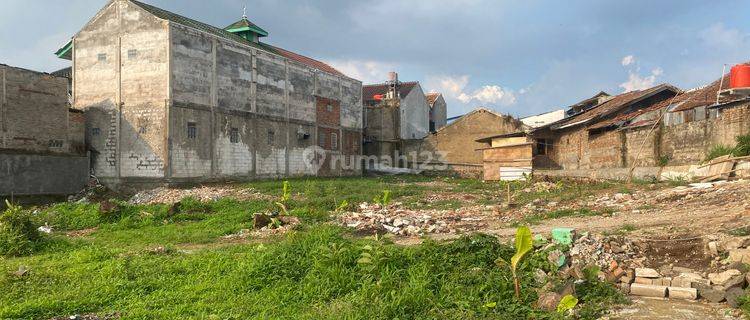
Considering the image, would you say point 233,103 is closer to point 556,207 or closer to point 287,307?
point 556,207

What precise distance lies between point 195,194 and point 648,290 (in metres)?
15.6

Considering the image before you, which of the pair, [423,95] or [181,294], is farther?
[423,95]

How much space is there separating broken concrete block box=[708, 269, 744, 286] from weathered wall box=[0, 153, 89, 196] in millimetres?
19547

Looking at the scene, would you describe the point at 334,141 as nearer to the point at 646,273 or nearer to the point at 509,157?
the point at 509,157

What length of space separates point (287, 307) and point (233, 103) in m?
17.8

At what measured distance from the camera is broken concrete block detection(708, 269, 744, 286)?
5.85 metres

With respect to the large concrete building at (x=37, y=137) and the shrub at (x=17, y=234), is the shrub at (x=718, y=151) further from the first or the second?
the large concrete building at (x=37, y=137)

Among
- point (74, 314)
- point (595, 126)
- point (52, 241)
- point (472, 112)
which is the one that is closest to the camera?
point (74, 314)

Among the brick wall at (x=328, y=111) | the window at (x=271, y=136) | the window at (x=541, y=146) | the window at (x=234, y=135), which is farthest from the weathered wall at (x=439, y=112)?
the window at (x=234, y=135)

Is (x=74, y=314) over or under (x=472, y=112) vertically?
under

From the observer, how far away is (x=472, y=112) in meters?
31.9

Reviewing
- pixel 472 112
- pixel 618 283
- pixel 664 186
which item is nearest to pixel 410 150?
pixel 472 112

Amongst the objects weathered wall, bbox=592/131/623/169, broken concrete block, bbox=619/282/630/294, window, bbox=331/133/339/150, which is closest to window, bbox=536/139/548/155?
weathered wall, bbox=592/131/623/169

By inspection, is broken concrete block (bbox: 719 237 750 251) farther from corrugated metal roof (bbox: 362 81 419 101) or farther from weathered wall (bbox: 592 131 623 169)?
corrugated metal roof (bbox: 362 81 419 101)
